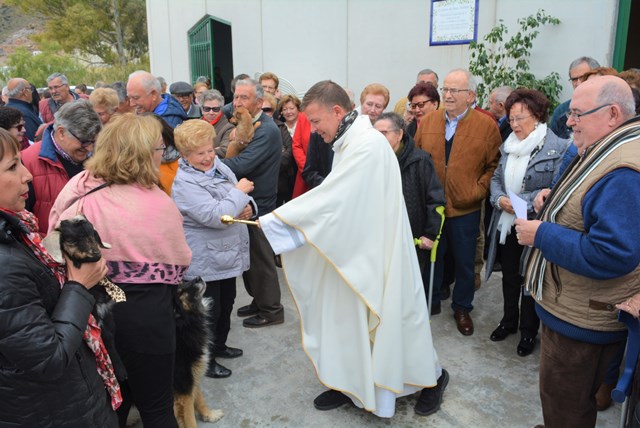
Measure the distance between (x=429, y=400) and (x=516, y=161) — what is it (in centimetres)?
188

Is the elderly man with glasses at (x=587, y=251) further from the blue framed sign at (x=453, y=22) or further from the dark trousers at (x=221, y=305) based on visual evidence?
the blue framed sign at (x=453, y=22)

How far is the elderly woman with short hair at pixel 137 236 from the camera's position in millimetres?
2174

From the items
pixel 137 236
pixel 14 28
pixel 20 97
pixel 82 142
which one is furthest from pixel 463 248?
pixel 14 28

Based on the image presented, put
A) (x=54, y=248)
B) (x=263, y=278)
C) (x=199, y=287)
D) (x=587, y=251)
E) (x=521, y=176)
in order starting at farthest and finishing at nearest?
(x=263, y=278), (x=521, y=176), (x=199, y=287), (x=587, y=251), (x=54, y=248)

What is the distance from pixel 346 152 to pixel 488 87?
4.22 m

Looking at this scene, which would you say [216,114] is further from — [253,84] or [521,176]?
[521,176]

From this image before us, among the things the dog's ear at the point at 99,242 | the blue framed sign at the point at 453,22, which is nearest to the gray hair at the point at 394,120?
the dog's ear at the point at 99,242

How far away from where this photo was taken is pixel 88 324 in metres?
1.88

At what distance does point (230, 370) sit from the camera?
12.0ft

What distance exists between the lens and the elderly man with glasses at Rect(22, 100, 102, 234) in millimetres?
3023

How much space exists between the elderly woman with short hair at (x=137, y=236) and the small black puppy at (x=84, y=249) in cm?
19

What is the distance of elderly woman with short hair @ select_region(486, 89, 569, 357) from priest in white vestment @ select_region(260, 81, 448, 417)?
1.18 meters

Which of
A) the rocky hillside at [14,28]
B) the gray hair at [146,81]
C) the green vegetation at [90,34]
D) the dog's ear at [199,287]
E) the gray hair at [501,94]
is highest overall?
the rocky hillside at [14,28]

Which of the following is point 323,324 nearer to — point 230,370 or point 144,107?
point 230,370
